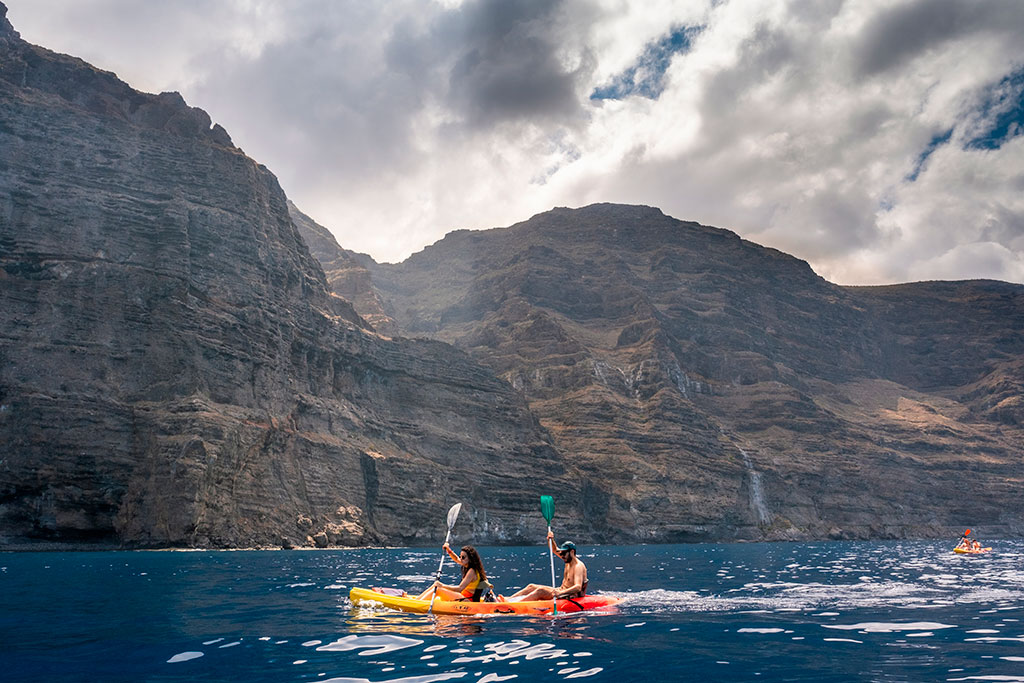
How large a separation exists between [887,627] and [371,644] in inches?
486

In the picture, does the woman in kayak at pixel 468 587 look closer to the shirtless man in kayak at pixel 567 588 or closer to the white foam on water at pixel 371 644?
the shirtless man in kayak at pixel 567 588

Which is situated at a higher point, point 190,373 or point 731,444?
point 190,373

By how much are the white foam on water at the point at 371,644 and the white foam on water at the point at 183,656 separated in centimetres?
228

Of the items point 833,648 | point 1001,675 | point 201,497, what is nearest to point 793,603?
point 833,648

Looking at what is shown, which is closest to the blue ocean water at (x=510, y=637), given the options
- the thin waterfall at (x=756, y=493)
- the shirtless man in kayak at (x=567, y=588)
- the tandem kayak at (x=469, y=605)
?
the tandem kayak at (x=469, y=605)

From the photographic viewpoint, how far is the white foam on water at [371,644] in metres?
15.0

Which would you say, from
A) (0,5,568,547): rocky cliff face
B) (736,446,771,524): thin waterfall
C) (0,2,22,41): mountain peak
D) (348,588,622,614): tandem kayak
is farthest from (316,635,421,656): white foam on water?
(736,446,771,524): thin waterfall

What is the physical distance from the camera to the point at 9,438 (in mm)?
66125

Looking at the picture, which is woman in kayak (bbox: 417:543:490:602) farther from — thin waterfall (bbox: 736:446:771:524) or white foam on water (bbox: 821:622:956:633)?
thin waterfall (bbox: 736:446:771:524)

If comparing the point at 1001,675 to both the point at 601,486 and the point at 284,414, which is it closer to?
the point at 284,414

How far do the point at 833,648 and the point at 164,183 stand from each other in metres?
103

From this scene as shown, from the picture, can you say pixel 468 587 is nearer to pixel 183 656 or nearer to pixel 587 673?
pixel 183 656

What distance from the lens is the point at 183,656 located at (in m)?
14.2

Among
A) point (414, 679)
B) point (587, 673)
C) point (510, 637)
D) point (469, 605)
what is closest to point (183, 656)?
point (414, 679)
